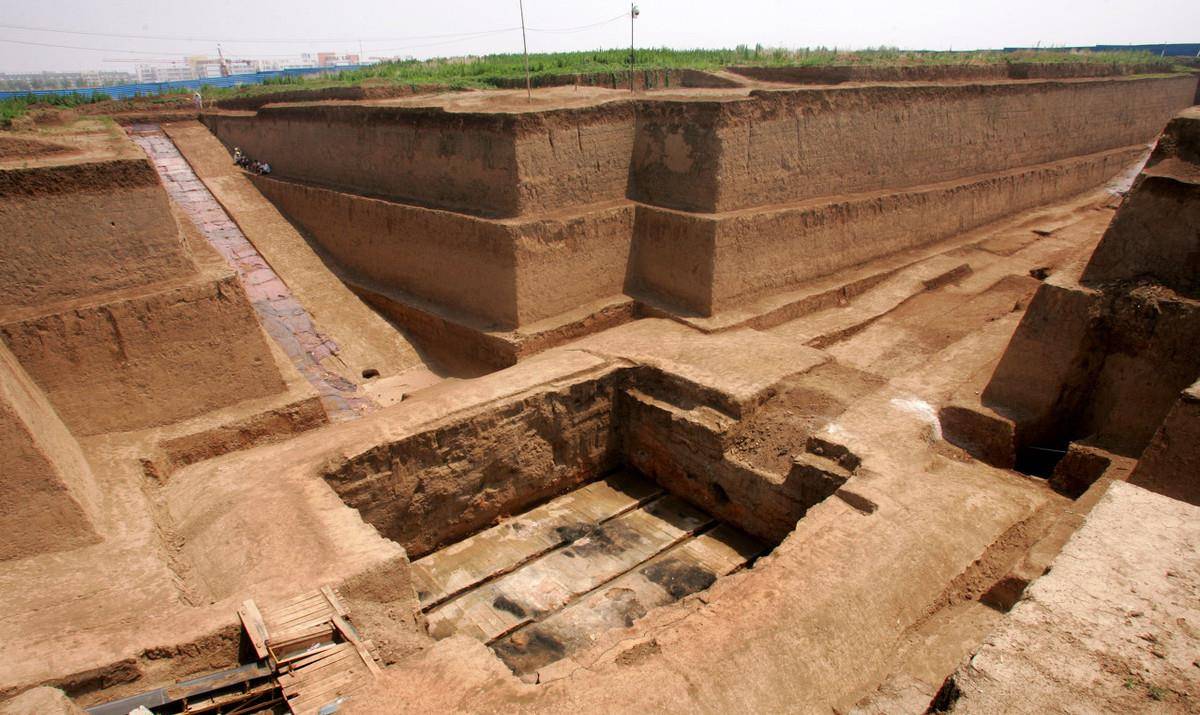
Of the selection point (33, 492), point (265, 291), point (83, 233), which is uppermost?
point (83, 233)

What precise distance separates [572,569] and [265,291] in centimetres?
687

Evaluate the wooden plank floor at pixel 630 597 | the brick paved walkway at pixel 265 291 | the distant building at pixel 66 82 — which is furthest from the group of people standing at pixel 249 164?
the distant building at pixel 66 82

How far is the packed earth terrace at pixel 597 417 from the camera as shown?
4398 millimetres

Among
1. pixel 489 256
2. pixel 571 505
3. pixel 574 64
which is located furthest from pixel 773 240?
pixel 574 64

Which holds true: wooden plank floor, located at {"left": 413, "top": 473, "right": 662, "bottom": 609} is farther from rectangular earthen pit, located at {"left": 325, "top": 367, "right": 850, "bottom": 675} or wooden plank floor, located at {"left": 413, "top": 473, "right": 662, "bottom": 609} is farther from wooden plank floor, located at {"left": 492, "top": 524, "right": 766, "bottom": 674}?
wooden plank floor, located at {"left": 492, "top": 524, "right": 766, "bottom": 674}

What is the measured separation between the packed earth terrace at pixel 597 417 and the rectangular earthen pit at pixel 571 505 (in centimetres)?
5

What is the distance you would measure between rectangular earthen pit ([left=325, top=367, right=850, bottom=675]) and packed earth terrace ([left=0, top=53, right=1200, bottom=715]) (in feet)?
0.15

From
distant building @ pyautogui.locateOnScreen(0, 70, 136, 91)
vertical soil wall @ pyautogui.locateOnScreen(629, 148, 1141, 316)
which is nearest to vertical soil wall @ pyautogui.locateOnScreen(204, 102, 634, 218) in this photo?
vertical soil wall @ pyautogui.locateOnScreen(629, 148, 1141, 316)

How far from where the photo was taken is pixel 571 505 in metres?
8.75

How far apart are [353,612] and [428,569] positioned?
2.63 metres

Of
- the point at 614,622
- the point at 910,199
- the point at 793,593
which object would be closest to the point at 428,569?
the point at 614,622

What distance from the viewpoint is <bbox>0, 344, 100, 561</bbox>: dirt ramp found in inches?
207

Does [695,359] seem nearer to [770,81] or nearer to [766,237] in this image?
[766,237]

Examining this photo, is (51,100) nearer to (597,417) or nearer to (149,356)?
(149,356)
